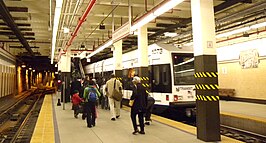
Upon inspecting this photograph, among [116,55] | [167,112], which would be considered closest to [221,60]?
[116,55]

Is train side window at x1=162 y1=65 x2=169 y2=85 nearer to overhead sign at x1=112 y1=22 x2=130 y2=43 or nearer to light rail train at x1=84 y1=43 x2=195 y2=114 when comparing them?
light rail train at x1=84 y1=43 x2=195 y2=114

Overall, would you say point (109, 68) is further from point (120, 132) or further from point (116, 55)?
point (120, 132)

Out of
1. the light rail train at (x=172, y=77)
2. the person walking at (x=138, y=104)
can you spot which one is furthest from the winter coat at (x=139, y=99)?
the light rail train at (x=172, y=77)

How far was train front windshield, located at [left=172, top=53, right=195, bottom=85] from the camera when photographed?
10.2 m

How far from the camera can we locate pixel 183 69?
10305mm

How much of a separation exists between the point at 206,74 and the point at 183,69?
413cm

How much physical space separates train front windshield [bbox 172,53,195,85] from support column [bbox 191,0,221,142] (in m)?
3.79

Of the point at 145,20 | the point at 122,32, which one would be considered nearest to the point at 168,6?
the point at 145,20

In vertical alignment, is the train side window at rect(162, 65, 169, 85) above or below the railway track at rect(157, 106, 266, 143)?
above

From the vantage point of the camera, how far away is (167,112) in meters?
10.5

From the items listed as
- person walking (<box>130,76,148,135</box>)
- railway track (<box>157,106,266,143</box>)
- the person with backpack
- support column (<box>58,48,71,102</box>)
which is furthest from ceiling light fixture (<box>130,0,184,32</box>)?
support column (<box>58,48,71,102</box>)

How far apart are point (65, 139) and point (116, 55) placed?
8.44 m

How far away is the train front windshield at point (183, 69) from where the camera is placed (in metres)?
10.2

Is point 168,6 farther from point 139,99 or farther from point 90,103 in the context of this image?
point 90,103
